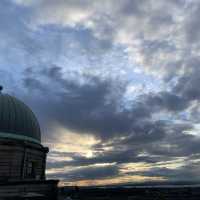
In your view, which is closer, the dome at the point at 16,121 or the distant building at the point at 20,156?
the distant building at the point at 20,156

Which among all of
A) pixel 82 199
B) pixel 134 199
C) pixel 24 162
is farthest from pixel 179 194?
pixel 24 162

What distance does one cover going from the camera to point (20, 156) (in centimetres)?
3422

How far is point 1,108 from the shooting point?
35.8 metres

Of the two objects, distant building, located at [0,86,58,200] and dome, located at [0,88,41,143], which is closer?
distant building, located at [0,86,58,200]

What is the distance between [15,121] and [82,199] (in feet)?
75.9

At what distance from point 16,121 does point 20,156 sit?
422cm

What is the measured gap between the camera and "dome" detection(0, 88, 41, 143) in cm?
3481

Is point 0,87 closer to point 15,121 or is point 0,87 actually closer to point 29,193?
point 15,121

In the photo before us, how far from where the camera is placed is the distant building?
102ft

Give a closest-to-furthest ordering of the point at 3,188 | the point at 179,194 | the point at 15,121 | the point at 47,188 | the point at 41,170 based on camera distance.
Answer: the point at 3,188 < the point at 47,188 < the point at 15,121 < the point at 41,170 < the point at 179,194

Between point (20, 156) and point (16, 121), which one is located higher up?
point (16, 121)

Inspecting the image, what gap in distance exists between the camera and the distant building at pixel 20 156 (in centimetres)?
3103

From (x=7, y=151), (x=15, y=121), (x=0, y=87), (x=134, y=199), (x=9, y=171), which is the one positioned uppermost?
(x=0, y=87)

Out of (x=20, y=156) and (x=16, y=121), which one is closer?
(x=20, y=156)
